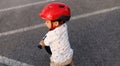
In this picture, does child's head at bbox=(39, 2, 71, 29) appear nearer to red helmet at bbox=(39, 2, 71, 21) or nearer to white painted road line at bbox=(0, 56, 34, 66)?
red helmet at bbox=(39, 2, 71, 21)

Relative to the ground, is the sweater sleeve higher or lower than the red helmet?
lower

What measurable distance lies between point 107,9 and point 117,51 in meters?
2.65

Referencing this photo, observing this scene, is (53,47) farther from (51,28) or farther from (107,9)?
(107,9)

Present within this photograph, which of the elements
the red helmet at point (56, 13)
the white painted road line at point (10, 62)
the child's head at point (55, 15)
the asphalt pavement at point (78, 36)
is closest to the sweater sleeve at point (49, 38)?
the child's head at point (55, 15)

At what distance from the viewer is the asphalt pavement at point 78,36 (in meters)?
6.78

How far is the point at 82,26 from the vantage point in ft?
27.0

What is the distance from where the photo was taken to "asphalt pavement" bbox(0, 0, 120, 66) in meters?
6.78

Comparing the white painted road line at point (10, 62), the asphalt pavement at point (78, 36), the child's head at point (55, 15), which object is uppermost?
the child's head at point (55, 15)

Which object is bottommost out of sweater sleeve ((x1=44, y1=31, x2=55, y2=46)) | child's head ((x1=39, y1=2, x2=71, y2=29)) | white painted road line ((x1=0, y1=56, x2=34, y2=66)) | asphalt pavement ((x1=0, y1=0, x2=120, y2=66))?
asphalt pavement ((x1=0, y1=0, x2=120, y2=66))

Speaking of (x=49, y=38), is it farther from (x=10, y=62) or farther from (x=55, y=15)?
(x=10, y=62)

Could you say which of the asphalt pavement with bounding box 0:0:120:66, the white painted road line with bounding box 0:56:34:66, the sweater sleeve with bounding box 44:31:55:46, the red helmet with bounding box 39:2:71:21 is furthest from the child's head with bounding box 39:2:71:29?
the white painted road line with bounding box 0:56:34:66

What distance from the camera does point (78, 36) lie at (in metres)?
7.71

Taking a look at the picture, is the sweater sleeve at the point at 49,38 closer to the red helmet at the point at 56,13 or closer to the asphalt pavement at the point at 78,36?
the red helmet at the point at 56,13

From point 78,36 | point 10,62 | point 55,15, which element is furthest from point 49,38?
point 78,36
